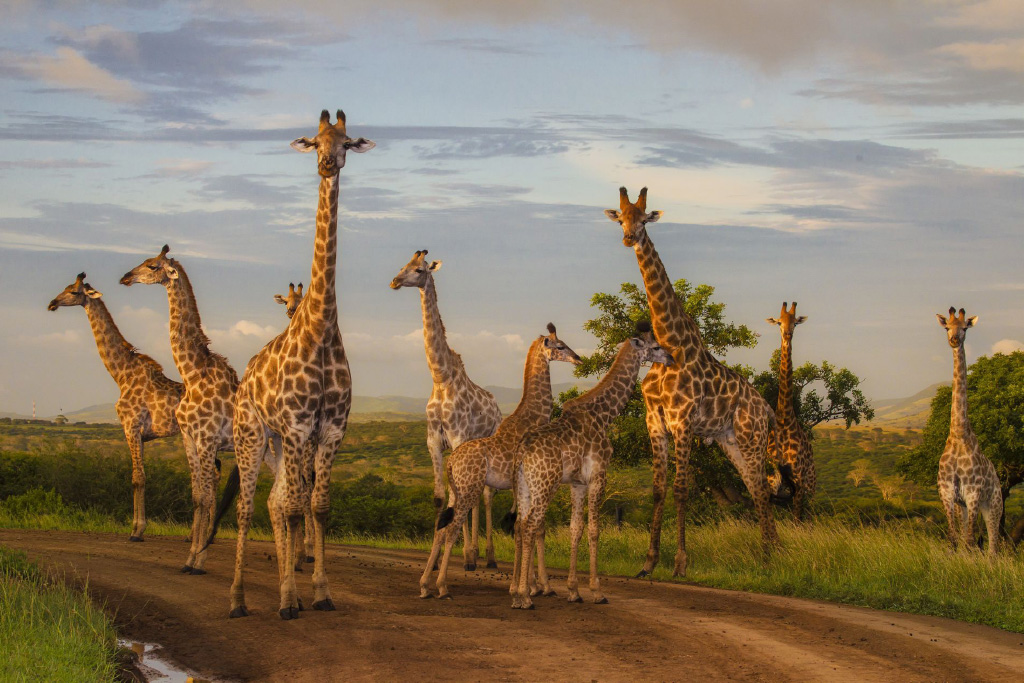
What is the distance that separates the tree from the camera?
24.6m

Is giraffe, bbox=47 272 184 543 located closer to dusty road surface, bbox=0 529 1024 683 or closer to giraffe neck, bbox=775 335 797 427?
dusty road surface, bbox=0 529 1024 683

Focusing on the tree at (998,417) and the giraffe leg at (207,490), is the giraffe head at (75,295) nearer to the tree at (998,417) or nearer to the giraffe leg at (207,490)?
the giraffe leg at (207,490)

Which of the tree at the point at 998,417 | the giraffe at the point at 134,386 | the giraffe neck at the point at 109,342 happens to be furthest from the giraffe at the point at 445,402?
the tree at the point at 998,417

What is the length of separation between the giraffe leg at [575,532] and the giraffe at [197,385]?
599 centimetres

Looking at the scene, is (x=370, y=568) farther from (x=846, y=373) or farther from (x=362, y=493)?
(x=362, y=493)

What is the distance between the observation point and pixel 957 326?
19.5 m

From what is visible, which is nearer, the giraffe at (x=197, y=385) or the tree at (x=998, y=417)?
the giraffe at (x=197, y=385)

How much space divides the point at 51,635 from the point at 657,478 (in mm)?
10110

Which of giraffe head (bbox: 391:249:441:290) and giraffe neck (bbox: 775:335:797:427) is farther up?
giraffe head (bbox: 391:249:441:290)

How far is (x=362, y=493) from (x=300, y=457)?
21613 mm

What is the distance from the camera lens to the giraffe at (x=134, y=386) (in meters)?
19.4

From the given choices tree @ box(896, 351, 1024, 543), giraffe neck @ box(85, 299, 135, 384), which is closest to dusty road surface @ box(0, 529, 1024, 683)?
giraffe neck @ box(85, 299, 135, 384)

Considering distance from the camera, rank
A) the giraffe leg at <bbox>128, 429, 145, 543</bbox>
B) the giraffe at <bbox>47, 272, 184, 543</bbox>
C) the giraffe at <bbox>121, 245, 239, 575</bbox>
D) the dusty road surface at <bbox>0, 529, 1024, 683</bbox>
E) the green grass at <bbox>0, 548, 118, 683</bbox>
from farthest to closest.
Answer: the giraffe at <bbox>47, 272, 184, 543</bbox>
the giraffe leg at <bbox>128, 429, 145, 543</bbox>
the giraffe at <bbox>121, 245, 239, 575</bbox>
the dusty road surface at <bbox>0, 529, 1024, 683</bbox>
the green grass at <bbox>0, 548, 118, 683</bbox>

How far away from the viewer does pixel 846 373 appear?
89.6 ft
